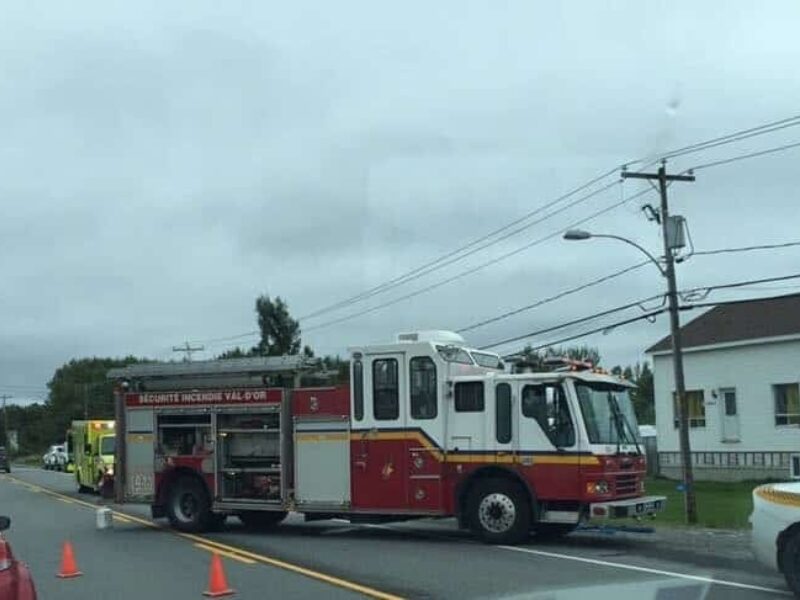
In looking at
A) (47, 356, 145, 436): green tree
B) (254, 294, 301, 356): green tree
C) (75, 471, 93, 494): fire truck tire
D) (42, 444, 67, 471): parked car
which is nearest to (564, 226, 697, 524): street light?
(75, 471, 93, 494): fire truck tire

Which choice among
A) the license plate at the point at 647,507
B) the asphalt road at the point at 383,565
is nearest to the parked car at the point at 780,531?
the asphalt road at the point at 383,565

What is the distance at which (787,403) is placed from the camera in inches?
1288

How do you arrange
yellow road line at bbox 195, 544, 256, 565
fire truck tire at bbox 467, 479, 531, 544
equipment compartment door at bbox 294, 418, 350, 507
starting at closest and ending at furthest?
yellow road line at bbox 195, 544, 256, 565, fire truck tire at bbox 467, 479, 531, 544, equipment compartment door at bbox 294, 418, 350, 507

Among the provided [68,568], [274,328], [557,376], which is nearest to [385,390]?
[557,376]

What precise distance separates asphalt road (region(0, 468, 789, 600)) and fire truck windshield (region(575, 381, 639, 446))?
155 cm

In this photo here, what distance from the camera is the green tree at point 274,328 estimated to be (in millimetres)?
57938

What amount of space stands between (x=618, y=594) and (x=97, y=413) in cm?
11877

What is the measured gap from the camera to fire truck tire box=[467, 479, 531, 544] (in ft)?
53.8

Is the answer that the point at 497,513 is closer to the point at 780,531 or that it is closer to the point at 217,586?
the point at 217,586

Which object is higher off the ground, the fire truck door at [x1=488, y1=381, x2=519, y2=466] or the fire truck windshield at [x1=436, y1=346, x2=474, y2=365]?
the fire truck windshield at [x1=436, y1=346, x2=474, y2=365]

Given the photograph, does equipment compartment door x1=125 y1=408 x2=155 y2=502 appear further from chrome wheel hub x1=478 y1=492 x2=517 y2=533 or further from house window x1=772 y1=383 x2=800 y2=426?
house window x1=772 y1=383 x2=800 y2=426

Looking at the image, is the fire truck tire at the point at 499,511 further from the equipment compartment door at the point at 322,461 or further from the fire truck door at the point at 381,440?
the equipment compartment door at the point at 322,461

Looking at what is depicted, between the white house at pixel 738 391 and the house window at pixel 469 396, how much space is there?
16.9 meters

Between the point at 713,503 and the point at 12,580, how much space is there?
62.8 ft
